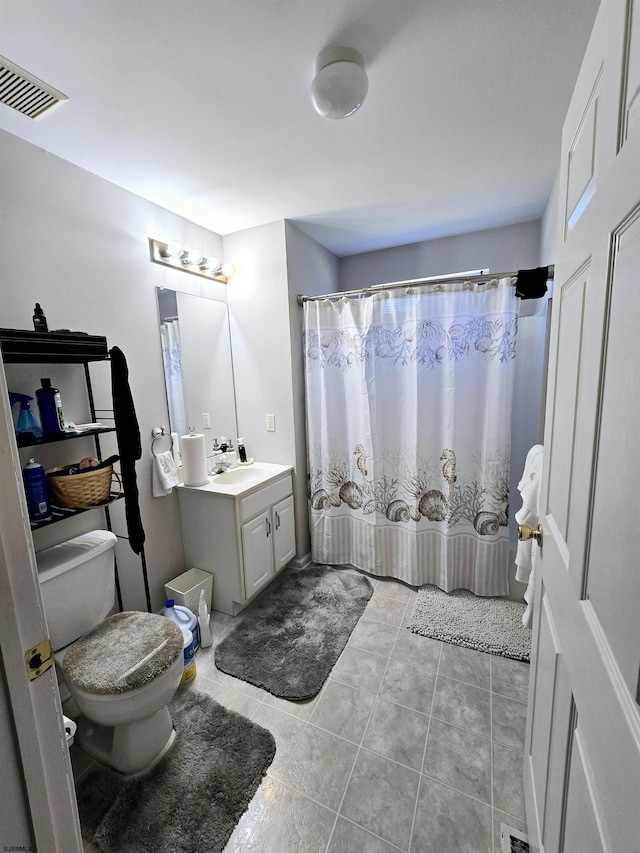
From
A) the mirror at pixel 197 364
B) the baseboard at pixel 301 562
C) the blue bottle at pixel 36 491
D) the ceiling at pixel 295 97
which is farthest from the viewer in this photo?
the baseboard at pixel 301 562

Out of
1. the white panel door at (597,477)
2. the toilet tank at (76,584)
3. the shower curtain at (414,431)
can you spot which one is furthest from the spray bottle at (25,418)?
the white panel door at (597,477)

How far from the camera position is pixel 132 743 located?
1.28 meters

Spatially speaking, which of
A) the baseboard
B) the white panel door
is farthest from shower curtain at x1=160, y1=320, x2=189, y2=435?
the white panel door

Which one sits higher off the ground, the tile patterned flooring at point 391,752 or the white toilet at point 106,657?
the white toilet at point 106,657

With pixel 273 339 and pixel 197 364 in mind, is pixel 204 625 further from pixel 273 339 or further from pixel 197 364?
pixel 273 339

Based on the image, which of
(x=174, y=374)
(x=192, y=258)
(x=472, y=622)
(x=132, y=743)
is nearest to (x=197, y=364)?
(x=174, y=374)

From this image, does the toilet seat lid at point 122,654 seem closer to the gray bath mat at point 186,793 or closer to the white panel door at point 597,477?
the gray bath mat at point 186,793

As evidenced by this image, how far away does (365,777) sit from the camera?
4.11 ft

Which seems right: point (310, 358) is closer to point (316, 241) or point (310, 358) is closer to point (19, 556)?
point (316, 241)

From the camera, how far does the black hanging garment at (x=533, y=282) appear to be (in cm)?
180

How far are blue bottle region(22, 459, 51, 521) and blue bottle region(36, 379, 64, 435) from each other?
6.3 inches

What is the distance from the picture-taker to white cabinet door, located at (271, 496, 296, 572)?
2312mm

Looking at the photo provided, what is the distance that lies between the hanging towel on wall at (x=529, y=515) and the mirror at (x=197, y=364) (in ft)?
6.33

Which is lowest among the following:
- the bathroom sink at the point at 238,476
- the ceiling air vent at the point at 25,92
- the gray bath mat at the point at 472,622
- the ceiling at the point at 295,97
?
the gray bath mat at the point at 472,622
